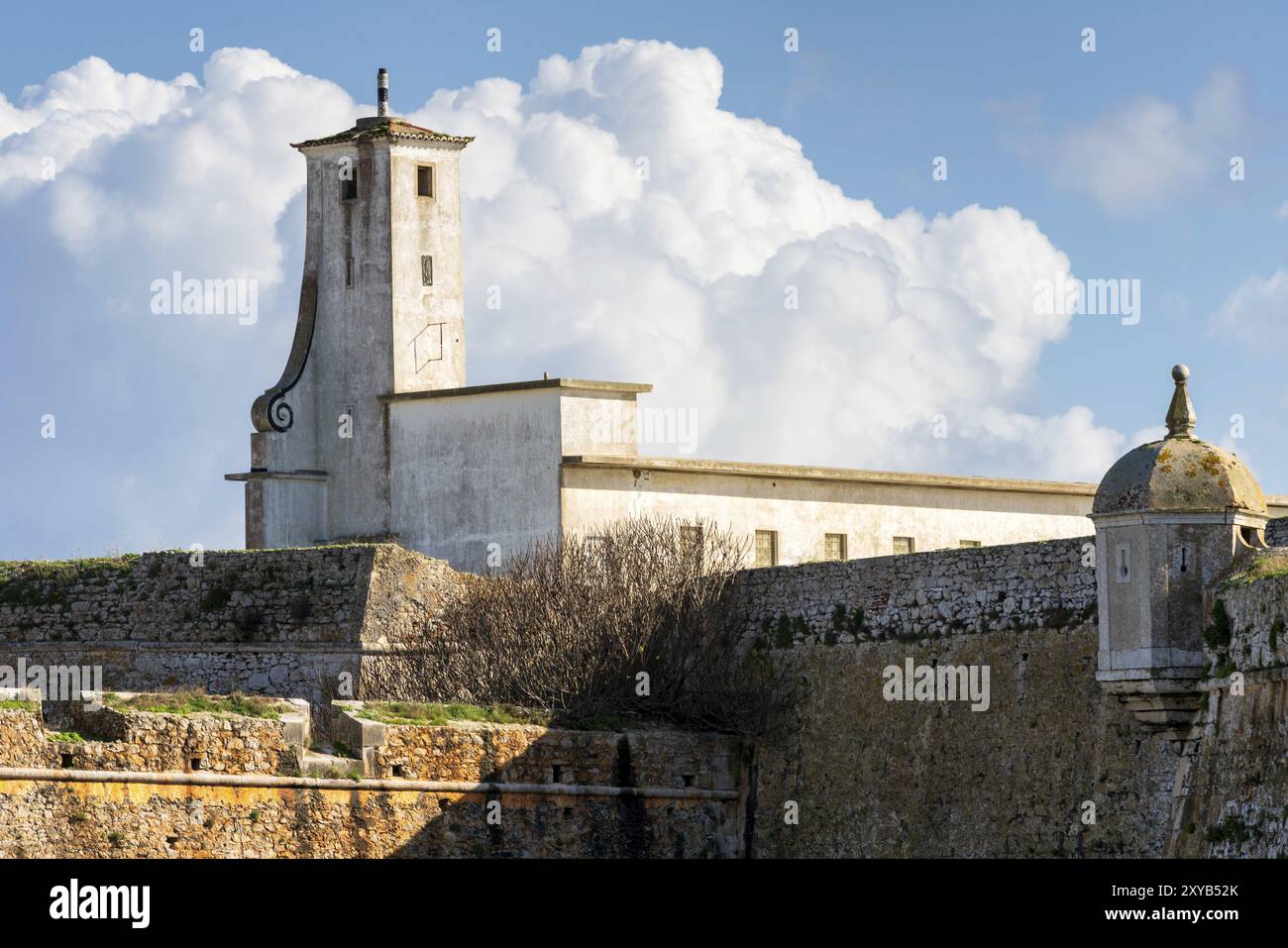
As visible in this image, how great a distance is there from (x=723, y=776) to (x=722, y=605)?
9.27 ft

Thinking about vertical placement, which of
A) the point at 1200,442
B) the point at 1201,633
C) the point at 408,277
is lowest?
the point at 1201,633

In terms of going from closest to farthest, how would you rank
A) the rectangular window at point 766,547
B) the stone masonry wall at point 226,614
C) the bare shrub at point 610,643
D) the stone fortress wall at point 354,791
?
the stone fortress wall at point 354,791 → the bare shrub at point 610,643 → the stone masonry wall at point 226,614 → the rectangular window at point 766,547

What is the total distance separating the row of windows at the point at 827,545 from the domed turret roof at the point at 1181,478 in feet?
51.5

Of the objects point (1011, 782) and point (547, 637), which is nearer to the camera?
point (1011, 782)

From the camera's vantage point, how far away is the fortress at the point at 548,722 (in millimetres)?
29594

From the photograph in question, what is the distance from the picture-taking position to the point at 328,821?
1291 inches

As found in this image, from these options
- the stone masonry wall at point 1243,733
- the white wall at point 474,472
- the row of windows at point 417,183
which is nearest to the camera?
the stone masonry wall at point 1243,733

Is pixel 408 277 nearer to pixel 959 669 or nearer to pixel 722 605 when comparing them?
pixel 722 605

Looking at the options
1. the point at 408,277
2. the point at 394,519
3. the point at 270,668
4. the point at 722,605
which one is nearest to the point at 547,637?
the point at 722,605

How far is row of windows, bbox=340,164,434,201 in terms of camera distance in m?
50.3

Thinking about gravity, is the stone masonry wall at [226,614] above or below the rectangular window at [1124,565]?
below

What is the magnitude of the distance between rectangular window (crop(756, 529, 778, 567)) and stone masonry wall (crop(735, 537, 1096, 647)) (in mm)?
6087

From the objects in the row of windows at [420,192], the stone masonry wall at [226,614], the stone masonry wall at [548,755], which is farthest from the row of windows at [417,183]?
the stone masonry wall at [548,755]

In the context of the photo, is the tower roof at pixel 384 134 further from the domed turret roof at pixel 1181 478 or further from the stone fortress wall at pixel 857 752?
the domed turret roof at pixel 1181 478
